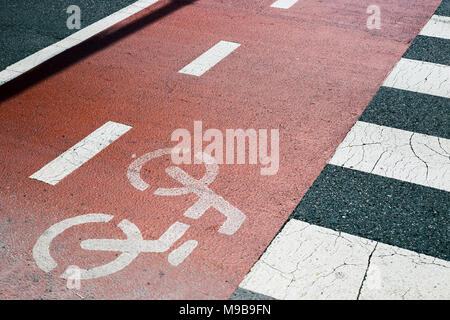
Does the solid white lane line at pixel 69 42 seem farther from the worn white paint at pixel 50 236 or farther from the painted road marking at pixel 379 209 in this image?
the painted road marking at pixel 379 209

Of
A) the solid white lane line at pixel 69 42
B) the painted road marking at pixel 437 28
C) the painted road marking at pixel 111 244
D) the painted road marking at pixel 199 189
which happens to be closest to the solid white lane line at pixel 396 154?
the painted road marking at pixel 199 189

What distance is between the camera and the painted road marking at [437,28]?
7578 mm

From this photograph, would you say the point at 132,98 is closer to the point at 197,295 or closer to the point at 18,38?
the point at 18,38

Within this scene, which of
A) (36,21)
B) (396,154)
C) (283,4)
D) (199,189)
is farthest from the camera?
(283,4)

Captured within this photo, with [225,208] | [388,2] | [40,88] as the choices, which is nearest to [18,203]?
[225,208]

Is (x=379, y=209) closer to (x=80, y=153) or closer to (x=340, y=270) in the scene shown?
(x=340, y=270)

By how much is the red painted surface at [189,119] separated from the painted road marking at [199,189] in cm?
6

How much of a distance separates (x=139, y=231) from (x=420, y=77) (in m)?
3.96

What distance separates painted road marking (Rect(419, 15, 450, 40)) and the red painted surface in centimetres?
17

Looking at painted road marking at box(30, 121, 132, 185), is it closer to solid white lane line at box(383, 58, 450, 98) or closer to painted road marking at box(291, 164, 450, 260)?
painted road marking at box(291, 164, 450, 260)

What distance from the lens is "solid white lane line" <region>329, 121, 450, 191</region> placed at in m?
4.97

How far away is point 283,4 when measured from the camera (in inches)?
338

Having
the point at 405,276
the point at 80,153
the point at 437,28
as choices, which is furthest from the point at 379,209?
the point at 437,28

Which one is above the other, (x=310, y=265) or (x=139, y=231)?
(x=139, y=231)
